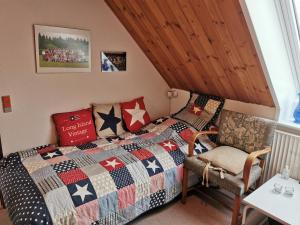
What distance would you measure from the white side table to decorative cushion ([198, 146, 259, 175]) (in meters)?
0.27

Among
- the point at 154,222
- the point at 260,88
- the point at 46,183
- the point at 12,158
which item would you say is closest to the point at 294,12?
the point at 260,88

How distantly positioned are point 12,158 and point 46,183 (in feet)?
2.09

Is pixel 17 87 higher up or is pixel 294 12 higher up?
pixel 294 12

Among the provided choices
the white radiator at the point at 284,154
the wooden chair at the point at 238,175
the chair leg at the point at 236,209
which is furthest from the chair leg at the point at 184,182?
the white radiator at the point at 284,154

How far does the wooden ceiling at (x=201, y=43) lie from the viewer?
1.99 meters

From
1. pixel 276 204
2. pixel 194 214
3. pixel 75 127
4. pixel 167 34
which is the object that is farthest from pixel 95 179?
pixel 167 34

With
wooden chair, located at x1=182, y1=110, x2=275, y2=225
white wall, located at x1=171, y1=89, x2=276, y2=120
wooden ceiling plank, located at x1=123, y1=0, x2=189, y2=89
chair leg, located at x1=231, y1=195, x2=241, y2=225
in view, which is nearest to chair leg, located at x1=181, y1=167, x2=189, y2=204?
wooden chair, located at x1=182, y1=110, x2=275, y2=225

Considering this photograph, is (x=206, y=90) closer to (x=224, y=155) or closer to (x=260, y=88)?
(x=260, y=88)

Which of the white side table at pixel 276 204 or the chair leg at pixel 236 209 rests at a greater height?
the white side table at pixel 276 204

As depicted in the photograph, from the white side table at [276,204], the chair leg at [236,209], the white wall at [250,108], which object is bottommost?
the chair leg at [236,209]

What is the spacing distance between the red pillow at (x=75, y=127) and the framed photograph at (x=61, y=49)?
49cm

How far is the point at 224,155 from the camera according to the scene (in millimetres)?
2367

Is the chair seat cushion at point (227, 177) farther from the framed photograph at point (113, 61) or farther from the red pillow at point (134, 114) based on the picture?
the framed photograph at point (113, 61)

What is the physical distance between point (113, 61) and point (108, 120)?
73 cm
